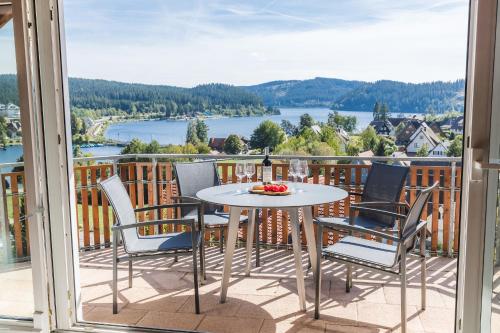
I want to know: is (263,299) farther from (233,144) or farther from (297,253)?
(233,144)

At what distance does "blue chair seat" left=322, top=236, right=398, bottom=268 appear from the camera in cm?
261

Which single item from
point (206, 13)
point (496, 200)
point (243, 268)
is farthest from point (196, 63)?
point (496, 200)

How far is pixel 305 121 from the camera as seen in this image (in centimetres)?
605

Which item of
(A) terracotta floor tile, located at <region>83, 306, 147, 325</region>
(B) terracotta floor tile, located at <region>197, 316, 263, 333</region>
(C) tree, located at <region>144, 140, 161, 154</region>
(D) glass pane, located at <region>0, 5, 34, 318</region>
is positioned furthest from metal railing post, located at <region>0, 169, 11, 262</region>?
(C) tree, located at <region>144, 140, 161, 154</region>

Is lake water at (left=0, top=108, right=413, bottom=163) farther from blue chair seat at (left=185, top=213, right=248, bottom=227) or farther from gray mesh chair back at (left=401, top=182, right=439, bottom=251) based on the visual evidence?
gray mesh chair back at (left=401, top=182, right=439, bottom=251)

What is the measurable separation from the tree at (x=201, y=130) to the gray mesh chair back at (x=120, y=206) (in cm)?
278

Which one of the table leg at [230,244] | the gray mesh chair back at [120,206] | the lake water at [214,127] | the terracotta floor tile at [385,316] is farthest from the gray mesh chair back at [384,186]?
the lake water at [214,127]

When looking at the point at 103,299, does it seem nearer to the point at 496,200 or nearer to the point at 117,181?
the point at 117,181

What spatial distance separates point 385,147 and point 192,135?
2636 millimetres

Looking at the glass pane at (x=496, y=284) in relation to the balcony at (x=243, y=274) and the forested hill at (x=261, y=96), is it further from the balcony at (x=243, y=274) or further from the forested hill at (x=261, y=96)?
the forested hill at (x=261, y=96)

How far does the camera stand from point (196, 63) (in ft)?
→ 21.5

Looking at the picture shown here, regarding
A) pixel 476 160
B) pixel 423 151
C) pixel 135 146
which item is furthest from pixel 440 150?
pixel 135 146

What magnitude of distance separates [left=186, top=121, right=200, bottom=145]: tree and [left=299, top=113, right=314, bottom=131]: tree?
1.46m

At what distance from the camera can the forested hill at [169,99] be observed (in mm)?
6070
